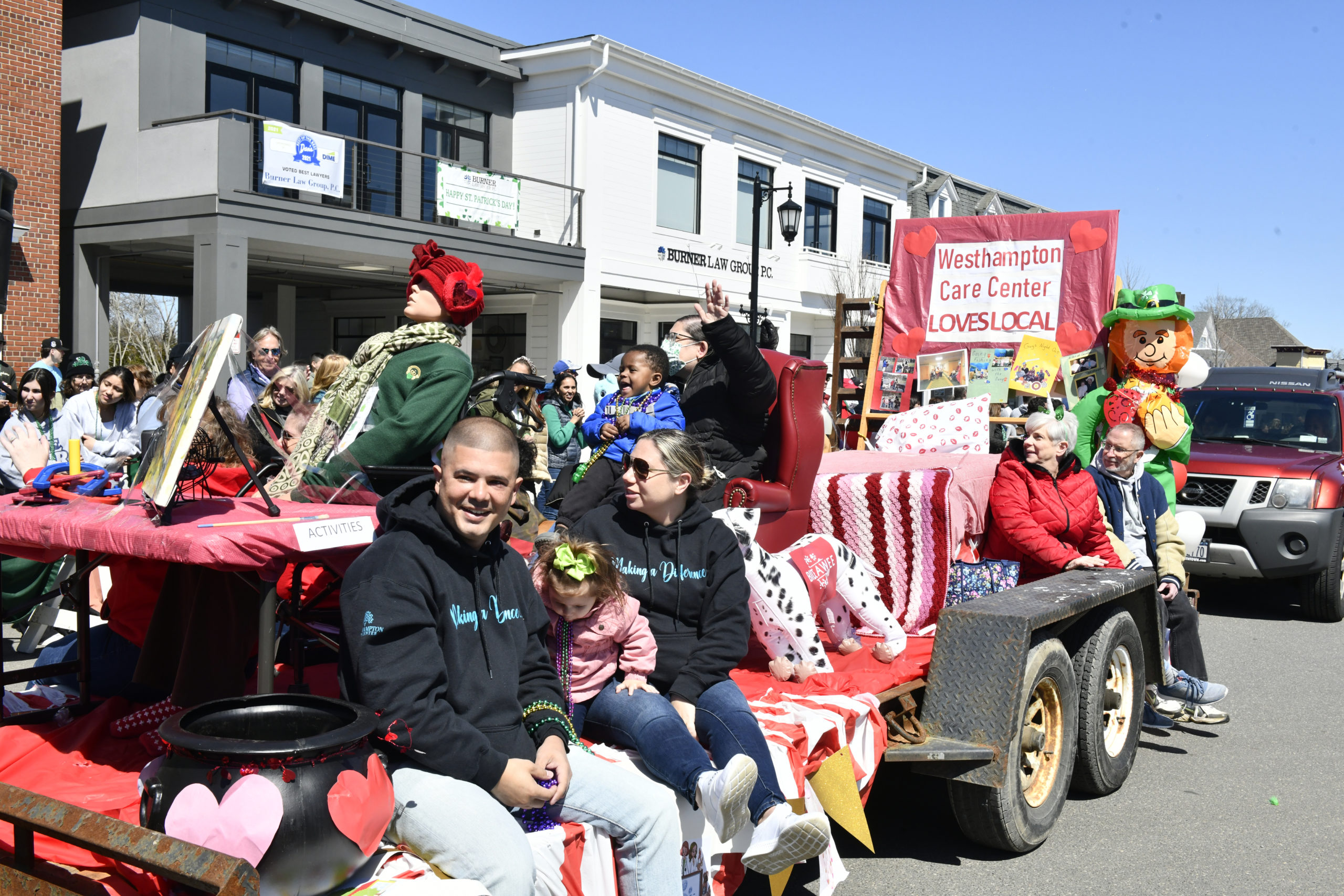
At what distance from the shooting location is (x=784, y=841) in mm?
3299

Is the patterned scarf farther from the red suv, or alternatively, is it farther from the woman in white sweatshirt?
the red suv

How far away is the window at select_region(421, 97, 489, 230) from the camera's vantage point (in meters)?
19.7

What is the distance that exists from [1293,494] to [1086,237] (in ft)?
11.5

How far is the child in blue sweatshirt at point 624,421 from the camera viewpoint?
202 inches

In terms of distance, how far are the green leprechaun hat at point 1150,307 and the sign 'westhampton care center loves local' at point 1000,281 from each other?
0.31 metres

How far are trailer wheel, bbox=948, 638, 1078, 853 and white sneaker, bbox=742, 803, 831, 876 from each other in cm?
108

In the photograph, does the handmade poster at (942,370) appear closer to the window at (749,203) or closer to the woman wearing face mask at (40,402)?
the woman wearing face mask at (40,402)

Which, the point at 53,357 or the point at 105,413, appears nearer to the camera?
the point at 105,413

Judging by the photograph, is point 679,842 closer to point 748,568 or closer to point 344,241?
point 748,568

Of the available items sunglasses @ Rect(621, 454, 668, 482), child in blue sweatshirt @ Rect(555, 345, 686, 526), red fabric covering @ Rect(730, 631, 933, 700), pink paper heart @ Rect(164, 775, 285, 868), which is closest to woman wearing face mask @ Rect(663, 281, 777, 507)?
child in blue sweatshirt @ Rect(555, 345, 686, 526)

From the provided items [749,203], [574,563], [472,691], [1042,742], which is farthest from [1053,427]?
[749,203]

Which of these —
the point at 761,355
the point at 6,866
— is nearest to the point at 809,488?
the point at 761,355

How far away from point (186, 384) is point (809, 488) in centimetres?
327

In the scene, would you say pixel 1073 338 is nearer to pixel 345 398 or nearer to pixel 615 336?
pixel 345 398
